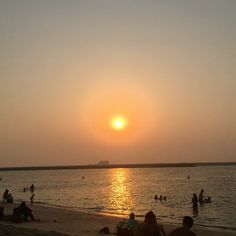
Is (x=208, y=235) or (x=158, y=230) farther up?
(x=158, y=230)

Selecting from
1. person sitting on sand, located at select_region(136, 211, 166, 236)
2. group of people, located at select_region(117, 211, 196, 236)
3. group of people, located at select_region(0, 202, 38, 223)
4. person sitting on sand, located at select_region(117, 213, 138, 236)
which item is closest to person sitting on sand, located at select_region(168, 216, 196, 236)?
group of people, located at select_region(117, 211, 196, 236)

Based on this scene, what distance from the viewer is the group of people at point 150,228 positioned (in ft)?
36.0

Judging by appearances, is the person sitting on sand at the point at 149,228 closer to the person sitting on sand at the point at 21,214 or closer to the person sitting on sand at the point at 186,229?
the person sitting on sand at the point at 186,229

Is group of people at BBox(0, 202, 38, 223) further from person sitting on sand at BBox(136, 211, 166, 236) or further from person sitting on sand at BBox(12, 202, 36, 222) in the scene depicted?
person sitting on sand at BBox(136, 211, 166, 236)

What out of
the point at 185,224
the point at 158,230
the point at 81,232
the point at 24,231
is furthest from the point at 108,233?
the point at 185,224

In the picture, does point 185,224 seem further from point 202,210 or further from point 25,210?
point 202,210

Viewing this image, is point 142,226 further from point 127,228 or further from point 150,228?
point 127,228

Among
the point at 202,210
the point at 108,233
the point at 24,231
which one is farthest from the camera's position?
the point at 202,210

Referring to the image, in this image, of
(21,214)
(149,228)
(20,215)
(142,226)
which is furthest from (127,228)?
(21,214)

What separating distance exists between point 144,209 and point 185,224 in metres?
35.8

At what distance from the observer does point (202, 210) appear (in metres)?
43.3

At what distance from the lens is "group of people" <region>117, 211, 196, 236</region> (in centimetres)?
1098

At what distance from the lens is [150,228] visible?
12.9 metres

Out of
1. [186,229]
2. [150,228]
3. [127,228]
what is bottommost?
[127,228]
